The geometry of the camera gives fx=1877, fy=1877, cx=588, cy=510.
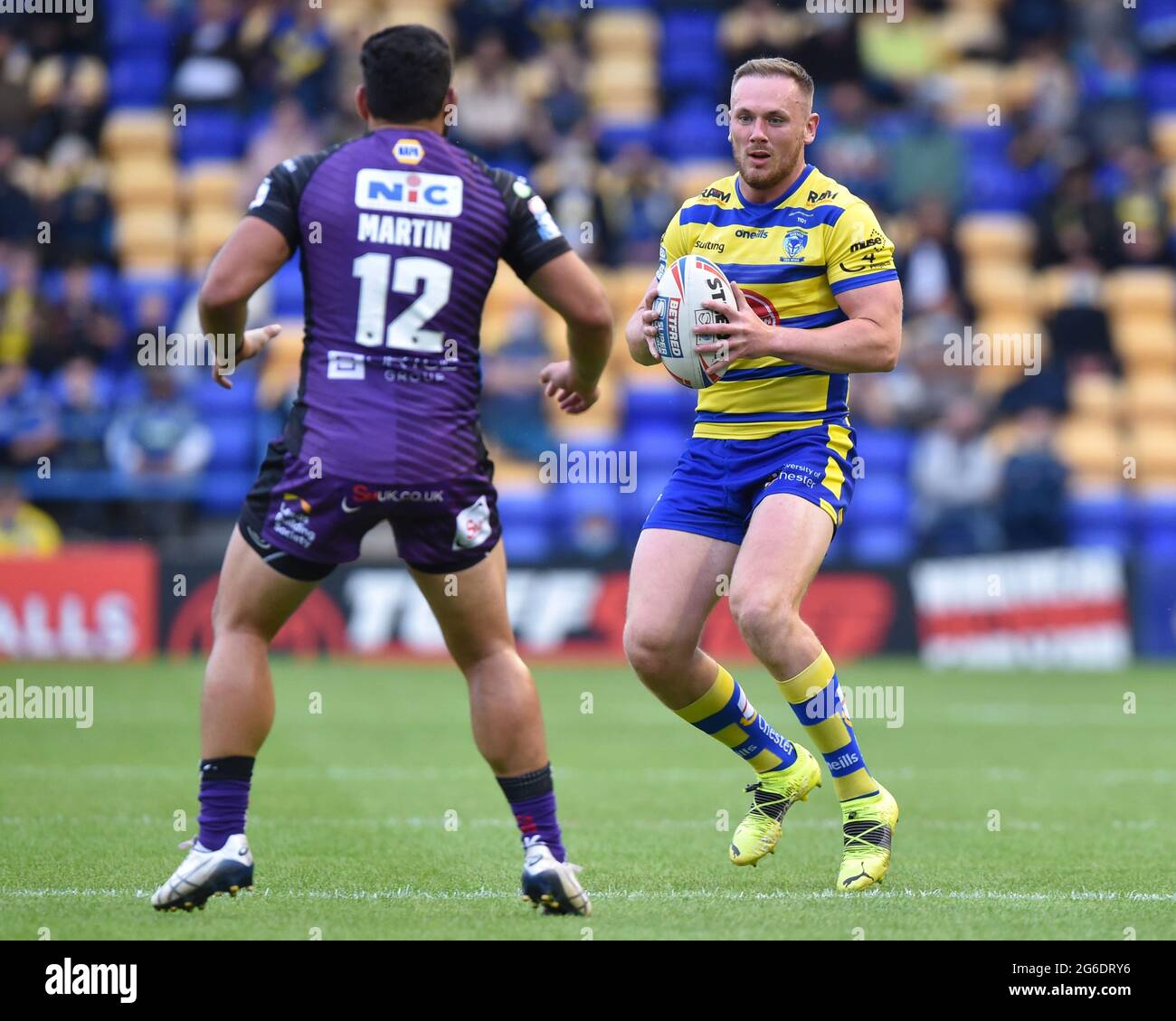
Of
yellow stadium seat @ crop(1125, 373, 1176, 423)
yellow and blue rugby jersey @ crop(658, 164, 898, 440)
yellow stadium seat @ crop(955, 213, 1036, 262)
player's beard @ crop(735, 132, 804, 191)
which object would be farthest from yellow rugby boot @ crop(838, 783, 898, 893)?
yellow stadium seat @ crop(955, 213, 1036, 262)

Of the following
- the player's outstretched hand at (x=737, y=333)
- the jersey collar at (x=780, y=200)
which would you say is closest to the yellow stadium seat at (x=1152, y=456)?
the jersey collar at (x=780, y=200)

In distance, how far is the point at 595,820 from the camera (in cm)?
806

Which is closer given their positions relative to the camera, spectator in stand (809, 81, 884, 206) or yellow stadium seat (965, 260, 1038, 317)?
spectator in stand (809, 81, 884, 206)

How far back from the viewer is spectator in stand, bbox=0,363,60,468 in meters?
16.2

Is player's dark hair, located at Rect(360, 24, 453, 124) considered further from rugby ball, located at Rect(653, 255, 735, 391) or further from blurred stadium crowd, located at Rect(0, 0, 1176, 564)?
blurred stadium crowd, located at Rect(0, 0, 1176, 564)

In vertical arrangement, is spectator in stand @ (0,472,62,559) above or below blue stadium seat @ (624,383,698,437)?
below

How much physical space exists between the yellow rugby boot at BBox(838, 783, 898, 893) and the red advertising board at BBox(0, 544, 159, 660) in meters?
10.0

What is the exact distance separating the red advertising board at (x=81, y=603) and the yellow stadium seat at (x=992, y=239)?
9.62 meters

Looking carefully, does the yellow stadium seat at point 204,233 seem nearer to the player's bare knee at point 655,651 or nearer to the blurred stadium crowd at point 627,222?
the blurred stadium crowd at point 627,222

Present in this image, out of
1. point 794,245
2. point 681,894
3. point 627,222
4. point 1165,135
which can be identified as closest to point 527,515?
point 627,222

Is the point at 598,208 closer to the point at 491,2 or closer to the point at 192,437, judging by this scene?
the point at 491,2

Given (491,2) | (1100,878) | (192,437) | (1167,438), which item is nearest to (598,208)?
(491,2)

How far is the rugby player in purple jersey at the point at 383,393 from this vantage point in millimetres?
5383

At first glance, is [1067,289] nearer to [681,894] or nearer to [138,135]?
[138,135]
